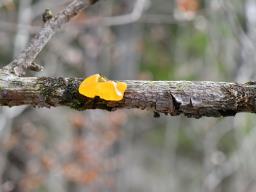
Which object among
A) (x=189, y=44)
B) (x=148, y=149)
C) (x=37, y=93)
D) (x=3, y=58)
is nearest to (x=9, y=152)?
(x=3, y=58)

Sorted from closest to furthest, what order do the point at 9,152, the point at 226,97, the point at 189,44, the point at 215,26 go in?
the point at 226,97 < the point at 215,26 < the point at 9,152 < the point at 189,44

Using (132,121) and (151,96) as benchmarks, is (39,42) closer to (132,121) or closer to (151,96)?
Result: (151,96)

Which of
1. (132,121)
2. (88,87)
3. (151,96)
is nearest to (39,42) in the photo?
(88,87)

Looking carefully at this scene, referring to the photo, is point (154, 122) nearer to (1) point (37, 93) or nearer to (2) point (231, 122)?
(2) point (231, 122)

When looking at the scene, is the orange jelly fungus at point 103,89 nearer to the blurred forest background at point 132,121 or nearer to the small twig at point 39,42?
the small twig at point 39,42

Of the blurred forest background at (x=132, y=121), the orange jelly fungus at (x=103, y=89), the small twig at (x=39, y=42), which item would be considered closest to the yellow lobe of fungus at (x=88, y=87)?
the orange jelly fungus at (x=103, y=89)

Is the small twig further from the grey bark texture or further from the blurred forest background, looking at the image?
the blurred forest background
